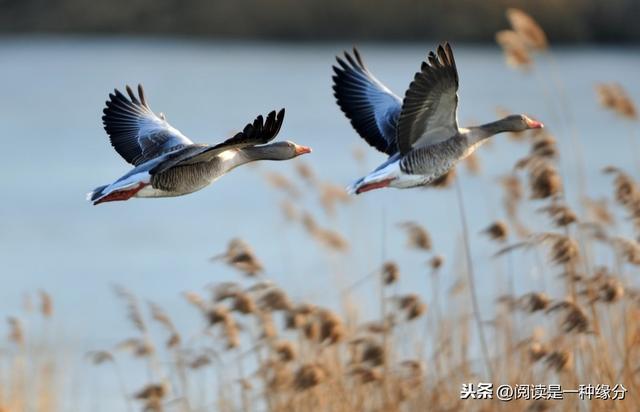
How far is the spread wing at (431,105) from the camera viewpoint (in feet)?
21.2

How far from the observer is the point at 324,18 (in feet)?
126

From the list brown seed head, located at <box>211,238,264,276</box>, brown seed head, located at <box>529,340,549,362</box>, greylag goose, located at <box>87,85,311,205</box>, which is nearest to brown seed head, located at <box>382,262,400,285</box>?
brown seed head, located at <box>211,238,264,276</box>

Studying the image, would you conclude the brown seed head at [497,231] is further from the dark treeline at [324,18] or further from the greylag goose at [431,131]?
the dark treeline at [324,18]

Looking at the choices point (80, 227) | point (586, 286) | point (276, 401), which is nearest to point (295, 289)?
point (276, 401)

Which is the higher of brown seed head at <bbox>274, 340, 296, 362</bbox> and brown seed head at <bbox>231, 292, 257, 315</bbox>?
brown seed head at <bbox>231, 292, 257, 315</bbox>

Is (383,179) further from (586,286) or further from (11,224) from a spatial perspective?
(11,224)

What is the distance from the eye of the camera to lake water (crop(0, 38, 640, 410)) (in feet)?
51.6

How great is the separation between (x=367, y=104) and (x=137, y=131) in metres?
1.51

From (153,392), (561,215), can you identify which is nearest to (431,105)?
(561,215)

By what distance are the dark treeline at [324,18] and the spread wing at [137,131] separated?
92.0 ft

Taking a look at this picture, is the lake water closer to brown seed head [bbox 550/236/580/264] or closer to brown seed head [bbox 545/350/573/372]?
brown seed head [bbox 550/236/580/264]

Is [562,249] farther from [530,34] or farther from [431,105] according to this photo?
[530,34]

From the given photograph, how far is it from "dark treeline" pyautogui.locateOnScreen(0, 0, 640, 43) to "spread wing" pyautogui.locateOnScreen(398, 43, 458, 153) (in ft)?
95.0

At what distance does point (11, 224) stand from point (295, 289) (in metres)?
8.94
